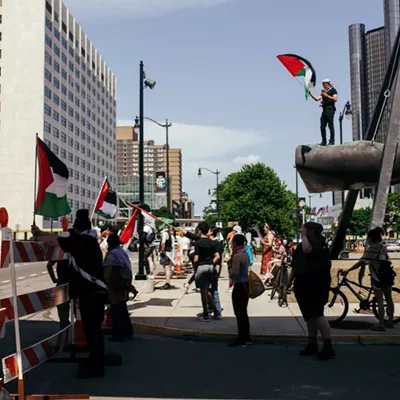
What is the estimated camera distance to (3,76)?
283 ft

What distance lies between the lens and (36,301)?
6.20 meters

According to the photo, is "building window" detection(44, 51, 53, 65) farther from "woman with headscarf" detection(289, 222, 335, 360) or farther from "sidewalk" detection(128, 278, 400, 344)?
"woman with headscarf" detection(289, 222, 335, 360)

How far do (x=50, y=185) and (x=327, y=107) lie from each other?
384 inches

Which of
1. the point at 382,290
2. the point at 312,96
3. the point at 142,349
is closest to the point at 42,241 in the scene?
the point at 142,349

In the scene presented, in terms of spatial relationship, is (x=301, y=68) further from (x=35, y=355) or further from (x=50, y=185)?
(x=35, y=355)

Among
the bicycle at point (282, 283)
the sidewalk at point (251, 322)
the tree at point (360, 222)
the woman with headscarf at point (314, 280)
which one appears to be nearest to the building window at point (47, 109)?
the tree at point (360, 222)

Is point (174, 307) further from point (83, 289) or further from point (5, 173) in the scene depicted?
point (5, 173)

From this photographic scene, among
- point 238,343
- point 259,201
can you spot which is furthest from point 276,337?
point 259,201

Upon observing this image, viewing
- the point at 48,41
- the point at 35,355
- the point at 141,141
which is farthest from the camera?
the point at 48,41

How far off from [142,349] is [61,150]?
89.9 m

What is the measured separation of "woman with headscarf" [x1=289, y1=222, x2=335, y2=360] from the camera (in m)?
7.52

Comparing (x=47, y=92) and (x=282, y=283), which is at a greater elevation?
(x=47, y=92)

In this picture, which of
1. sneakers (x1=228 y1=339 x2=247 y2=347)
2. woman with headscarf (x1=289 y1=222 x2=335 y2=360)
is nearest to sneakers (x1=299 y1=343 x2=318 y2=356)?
woman with headscarf (x1=289 y1=222 x2=335 y2=360)

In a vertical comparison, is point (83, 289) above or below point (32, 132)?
below
